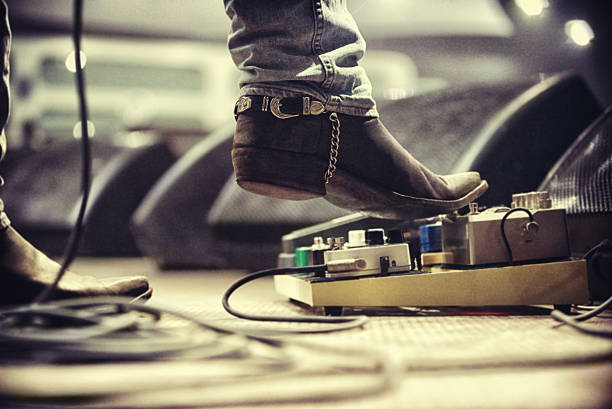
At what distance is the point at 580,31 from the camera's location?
141 centimetres

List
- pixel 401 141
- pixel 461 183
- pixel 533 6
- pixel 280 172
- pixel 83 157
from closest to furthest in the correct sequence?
pixel 83 157 < pixel 280 172 < pixel 461 183 < pixel 401 141 < pixel 533 6

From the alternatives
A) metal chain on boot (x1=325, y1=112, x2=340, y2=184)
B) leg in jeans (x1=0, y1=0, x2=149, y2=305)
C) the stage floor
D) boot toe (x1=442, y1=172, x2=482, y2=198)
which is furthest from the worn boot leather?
boot toe (x1=442, y1=172, x2=482, y2=198)

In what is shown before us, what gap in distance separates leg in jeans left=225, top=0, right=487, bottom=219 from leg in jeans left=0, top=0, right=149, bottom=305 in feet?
0.76

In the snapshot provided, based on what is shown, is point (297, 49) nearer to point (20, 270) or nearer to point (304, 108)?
point (304, 108)

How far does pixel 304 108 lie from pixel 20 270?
1.29 ft

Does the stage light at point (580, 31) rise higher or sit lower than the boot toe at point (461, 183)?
higher

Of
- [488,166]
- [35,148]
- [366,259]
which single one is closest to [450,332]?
[366,259]

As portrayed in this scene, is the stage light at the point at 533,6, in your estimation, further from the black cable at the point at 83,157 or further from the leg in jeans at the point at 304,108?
the black cable at the point at 83,157

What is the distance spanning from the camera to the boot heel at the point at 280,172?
2.06ft

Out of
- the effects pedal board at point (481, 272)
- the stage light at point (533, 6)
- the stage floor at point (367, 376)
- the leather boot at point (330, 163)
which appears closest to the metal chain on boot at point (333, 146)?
the leather boot at point (330, 163)

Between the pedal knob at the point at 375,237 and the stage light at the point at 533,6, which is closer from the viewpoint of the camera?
the pedal knob at the point at 375,237

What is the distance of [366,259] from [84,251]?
1.88 metres

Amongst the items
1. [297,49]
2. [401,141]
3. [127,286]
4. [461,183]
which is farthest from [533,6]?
[127,286]

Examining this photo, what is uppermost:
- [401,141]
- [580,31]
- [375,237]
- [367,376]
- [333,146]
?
[580,31]
